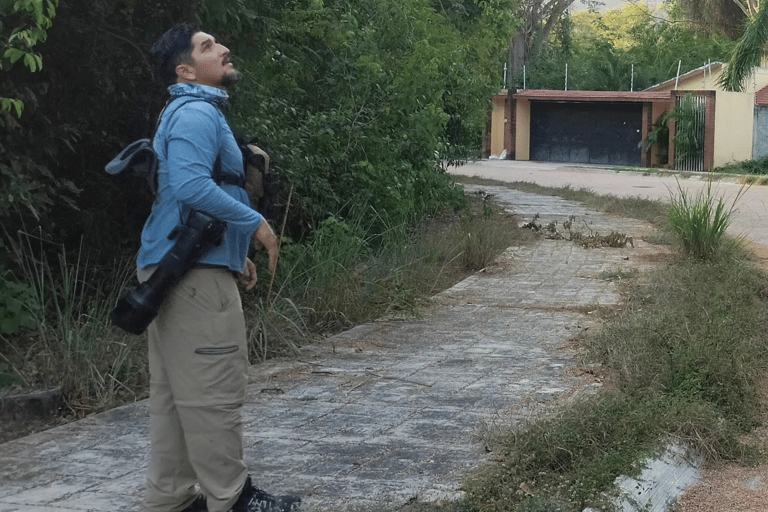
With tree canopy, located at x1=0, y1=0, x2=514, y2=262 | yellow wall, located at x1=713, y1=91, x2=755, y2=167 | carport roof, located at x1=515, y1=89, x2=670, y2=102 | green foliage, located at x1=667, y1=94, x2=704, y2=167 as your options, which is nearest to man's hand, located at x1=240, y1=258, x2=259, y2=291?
tree canopy, located at x1=0, y1=0, x2=514, y2=262

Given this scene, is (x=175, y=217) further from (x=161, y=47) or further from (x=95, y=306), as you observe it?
(x=95, y=306)

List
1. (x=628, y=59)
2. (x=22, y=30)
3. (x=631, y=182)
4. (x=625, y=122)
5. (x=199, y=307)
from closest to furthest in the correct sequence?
(x=199, y=307) < (x=22, y=30) < (x=631, y=182) < (x=625, y=122) < (x=628, y=59)

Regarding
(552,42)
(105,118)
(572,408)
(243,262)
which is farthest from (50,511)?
(552,42)

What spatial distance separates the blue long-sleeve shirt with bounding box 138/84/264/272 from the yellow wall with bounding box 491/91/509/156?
133 feet

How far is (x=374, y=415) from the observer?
5.57 metres

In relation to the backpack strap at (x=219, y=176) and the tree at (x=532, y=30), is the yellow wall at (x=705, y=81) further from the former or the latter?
the backpack strap at (x=219, y=176)

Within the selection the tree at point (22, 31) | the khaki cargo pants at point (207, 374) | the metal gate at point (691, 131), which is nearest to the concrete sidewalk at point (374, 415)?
the khaki cargo pants at point (207, 374)

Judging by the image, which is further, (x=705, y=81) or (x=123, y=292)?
(x=705, y=81)

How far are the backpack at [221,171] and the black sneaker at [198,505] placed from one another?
3.71 ft

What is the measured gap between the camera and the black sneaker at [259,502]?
401cm

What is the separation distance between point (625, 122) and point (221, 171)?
38290 millimetres

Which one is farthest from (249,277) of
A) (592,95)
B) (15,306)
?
(592,95)

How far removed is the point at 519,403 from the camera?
228 inches

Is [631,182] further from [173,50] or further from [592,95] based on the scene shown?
[173,50]
